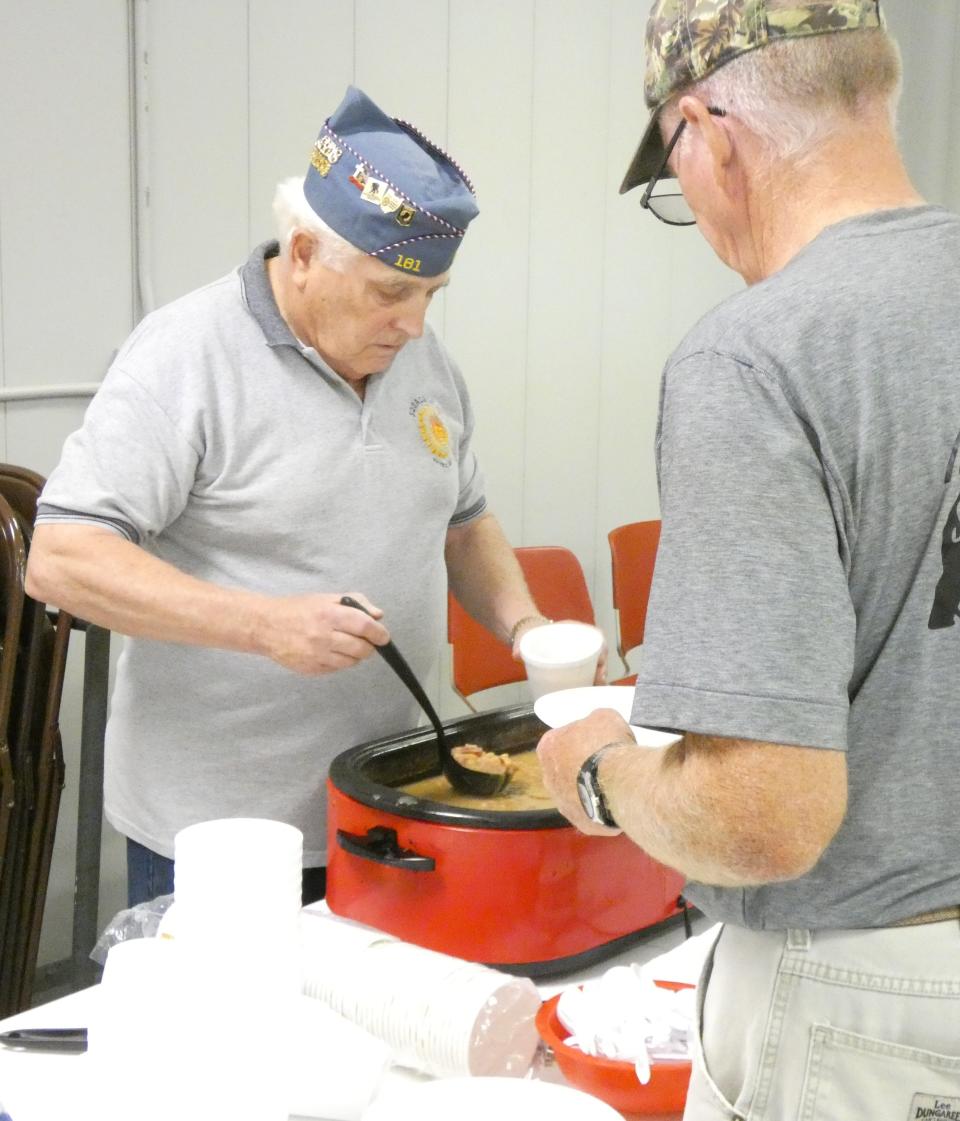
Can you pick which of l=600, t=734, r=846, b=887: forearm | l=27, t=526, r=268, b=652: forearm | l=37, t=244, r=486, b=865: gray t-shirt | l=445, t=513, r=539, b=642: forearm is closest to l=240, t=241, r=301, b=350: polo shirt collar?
l=37, t=244, r=486, b=865: gray t-shirt

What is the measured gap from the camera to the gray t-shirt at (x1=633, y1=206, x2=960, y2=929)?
→ 807mm

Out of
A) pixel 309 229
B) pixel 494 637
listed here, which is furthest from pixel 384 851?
pixel 494 637

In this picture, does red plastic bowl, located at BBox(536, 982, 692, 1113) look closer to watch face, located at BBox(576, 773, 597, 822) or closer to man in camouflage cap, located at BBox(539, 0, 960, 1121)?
man in camouflage cap, located at BBox(539, 0, 960, 1121)

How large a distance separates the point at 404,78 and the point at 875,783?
2567 mm

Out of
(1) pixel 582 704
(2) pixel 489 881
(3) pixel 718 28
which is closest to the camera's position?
(3) pixel 718 28

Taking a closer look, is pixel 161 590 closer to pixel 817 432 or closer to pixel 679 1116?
pixel 679 1116

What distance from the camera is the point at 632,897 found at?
1.44 m

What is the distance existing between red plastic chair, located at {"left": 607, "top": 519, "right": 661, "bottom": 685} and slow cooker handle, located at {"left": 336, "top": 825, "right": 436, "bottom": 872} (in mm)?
1873

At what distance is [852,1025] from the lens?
0.88 meters

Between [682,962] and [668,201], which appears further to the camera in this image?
[682,962]

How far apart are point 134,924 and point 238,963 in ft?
2.00

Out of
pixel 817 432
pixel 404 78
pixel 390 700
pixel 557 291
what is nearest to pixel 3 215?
pixel 404 78

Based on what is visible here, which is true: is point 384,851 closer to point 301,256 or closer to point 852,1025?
point 852,1025

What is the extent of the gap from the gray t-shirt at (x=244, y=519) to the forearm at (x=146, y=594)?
A: 1.5 inches
